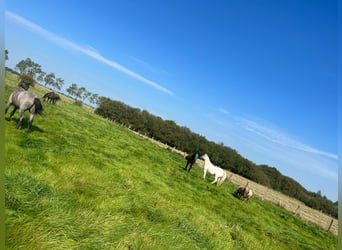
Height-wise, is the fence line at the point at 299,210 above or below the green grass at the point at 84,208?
above

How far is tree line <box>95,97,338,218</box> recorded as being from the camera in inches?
3406

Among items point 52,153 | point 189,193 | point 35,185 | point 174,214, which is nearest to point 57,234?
point 35,185

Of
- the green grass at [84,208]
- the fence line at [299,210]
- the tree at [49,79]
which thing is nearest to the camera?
the green grass at [84,208]

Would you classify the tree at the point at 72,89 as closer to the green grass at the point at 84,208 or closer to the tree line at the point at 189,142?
the tree line at the point at 189,142

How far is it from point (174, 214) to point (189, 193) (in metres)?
4.56

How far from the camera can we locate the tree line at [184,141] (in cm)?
8650

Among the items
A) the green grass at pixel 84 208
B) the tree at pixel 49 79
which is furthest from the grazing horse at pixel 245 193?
the tree at pixel 49 79

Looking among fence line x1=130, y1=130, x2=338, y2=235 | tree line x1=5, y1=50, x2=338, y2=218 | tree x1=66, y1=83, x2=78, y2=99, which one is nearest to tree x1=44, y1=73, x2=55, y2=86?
tree x1=66, y1=83, x2=78, y2=99

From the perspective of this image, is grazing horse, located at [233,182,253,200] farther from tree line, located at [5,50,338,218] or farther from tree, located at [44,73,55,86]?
tree, located at [44,73,55,86]

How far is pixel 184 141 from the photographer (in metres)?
91.4

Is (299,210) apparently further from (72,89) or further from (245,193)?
(72,89)

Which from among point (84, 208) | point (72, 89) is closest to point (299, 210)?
point (84, 208)

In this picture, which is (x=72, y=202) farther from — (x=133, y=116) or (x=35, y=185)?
(x=133, y=116)

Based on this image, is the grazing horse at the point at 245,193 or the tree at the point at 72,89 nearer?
the grazing horse at the point at 245,193
